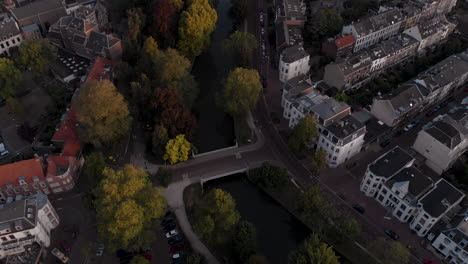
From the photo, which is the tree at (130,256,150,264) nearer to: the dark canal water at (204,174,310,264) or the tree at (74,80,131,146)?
the dark canal water at (204,174,310,264)

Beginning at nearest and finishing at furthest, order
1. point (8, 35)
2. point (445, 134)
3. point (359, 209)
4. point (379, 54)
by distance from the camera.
A: point (359, 209)
point (445, 134)
point (379, 54)
point (8, 35)

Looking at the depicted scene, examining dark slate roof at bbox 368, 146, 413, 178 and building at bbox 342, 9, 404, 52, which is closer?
dark slate roof at bbox 368, 146, 413, 178

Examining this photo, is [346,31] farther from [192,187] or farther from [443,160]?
[192,187]

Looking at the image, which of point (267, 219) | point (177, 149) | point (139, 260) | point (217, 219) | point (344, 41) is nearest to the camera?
point (139, 260)

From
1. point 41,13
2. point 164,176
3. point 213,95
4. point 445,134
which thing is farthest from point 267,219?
point 41,13

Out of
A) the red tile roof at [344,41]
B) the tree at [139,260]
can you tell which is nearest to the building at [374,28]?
the red tile roof at [344,41]

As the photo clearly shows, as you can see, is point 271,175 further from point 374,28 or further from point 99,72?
point 374,28

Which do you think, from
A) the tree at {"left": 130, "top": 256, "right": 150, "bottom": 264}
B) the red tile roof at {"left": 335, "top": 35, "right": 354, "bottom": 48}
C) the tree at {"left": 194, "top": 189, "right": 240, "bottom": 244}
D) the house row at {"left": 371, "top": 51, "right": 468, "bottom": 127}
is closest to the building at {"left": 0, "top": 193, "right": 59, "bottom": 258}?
the tree at {"left": 130, "top": 256, "right": 150, "bottom": 264}

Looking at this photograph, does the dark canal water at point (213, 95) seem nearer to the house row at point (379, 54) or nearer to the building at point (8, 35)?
the house row at point (379, 54)
